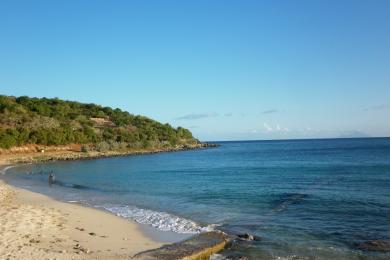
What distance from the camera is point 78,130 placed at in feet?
369

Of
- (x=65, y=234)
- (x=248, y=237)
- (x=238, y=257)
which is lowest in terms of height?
(x=238, y=257)

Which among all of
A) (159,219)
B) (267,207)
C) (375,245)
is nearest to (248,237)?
(375,245)

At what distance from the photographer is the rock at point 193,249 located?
52.0 feet

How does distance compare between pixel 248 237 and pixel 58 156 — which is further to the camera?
Result: pixel 58 156

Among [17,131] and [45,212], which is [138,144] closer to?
[17,131]

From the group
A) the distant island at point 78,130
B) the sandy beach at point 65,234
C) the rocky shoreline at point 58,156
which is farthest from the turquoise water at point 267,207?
the distant island at point 78,130

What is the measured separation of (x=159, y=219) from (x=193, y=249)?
7.24m

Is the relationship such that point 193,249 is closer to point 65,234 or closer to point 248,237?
point 248,237

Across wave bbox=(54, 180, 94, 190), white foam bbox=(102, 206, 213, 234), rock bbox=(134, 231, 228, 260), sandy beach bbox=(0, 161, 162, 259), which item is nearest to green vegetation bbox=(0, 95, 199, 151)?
wave bbox=(54, 180, 94, 190)

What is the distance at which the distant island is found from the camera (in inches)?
3713

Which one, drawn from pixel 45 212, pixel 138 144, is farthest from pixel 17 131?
pixel 45 212

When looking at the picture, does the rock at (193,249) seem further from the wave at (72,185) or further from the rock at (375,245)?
the wave at (72,185)

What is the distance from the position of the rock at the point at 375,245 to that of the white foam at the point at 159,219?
7107 mm

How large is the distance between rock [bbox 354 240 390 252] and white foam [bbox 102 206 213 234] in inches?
280
